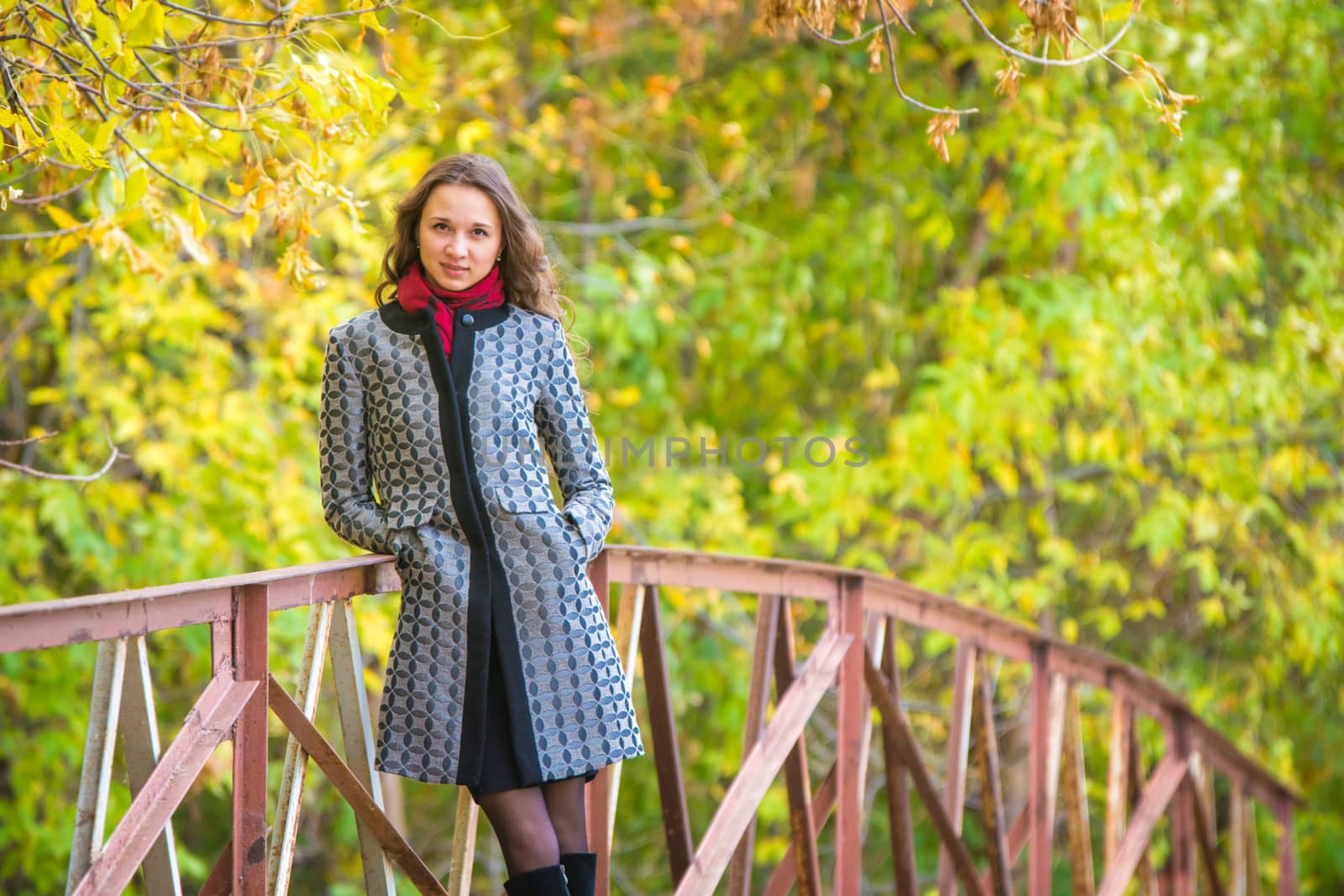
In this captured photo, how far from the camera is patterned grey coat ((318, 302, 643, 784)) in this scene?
2059 mm

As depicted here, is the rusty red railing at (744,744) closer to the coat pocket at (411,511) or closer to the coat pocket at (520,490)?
the coat pocket at (411,511)

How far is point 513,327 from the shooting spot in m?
2.24

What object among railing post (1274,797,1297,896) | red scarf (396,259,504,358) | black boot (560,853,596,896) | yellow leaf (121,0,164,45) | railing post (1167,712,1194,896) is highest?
yellow leaf (121,0,164,45)

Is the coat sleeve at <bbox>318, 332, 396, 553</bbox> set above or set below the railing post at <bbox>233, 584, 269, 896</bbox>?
above

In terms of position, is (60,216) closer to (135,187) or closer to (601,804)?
(135,187)

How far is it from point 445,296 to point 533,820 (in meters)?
0.85

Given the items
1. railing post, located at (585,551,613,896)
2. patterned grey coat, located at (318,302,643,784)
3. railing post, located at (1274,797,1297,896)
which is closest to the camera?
patterned grey coat, located at (318,302,643,784)

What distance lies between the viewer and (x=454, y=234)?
2223 millimetres

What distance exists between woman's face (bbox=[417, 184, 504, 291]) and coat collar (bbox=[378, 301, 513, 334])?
56 millimetres

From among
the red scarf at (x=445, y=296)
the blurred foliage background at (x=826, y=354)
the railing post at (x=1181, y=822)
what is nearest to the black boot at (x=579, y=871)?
the red scarf at (x=445, y=296)

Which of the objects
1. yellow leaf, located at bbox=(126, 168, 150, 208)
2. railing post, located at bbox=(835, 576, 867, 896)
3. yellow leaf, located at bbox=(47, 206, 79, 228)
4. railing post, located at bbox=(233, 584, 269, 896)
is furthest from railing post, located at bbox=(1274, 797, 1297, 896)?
yellow leaf, located at bbox=(126, 168, 150, 208)

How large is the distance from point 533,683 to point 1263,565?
5.76 meters

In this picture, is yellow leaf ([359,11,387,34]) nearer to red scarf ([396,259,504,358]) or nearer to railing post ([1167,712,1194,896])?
red scarf ([396,259,504,358])

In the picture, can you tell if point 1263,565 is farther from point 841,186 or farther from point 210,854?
point 210,854
